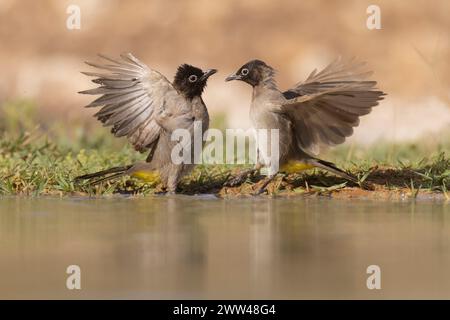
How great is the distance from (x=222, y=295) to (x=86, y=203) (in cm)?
397

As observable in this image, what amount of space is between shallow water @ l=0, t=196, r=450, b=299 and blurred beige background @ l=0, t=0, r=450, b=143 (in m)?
5.36

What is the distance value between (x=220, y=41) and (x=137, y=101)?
5507 millimetres

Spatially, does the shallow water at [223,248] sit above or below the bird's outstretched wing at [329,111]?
below

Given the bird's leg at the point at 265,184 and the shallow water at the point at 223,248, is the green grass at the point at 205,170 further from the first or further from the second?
the shallow water at the point at 223,248

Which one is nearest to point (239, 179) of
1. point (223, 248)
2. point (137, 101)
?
point (137, 101)

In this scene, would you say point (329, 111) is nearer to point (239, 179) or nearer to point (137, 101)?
point (239, 179)

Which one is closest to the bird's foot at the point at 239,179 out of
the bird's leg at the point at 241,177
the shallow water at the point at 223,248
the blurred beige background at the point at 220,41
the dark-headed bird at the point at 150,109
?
the bird's leg at the point at 241,177

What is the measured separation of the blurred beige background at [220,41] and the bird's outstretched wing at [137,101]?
3.95 m

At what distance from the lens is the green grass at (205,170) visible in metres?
9.43

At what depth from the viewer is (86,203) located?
8.82m

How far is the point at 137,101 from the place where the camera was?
376 inches

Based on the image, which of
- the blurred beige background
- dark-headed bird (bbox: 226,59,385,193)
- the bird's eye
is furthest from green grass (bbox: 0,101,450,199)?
the blurred beige background

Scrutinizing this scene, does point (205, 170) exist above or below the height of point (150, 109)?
below

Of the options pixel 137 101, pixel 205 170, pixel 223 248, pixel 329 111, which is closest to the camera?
pixel 223 248
